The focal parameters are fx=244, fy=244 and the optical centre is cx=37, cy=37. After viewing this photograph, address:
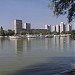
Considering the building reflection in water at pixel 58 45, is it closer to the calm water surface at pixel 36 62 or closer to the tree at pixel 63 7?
the calm water surface at pixel 36 62

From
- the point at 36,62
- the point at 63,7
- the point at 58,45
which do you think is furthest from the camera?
the point at 58,45

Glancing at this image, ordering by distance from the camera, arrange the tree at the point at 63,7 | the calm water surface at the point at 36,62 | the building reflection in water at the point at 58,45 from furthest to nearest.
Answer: the building reflection in water at the point at 58,45
the calm water surface at the point at 36,62
the tree at the point at 63,7

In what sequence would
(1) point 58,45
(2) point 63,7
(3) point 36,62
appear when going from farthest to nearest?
(1) point 58,45 < (3) point 36,62 < (2) point 63,7

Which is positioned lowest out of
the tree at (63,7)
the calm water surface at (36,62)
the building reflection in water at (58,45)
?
the building reflection in water at (58,45)

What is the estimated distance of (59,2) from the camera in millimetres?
11891

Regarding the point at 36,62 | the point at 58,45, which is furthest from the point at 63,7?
the point at 58,45

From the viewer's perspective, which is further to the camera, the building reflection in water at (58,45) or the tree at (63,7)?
the building reflection in water at (58,45)

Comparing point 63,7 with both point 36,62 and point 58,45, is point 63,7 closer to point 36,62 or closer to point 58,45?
point 36,62

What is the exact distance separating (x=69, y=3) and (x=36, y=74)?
786 centimetres

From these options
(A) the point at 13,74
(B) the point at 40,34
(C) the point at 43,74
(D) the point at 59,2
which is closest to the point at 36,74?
(C) the point at 43,74

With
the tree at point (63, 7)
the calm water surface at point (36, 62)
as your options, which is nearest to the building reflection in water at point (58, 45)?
the calm water surface at point (36, 62)

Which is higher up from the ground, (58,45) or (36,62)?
(36,62)

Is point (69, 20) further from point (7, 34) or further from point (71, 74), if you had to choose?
point (7, 34)

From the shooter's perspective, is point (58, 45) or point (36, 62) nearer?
point (36, 62)
